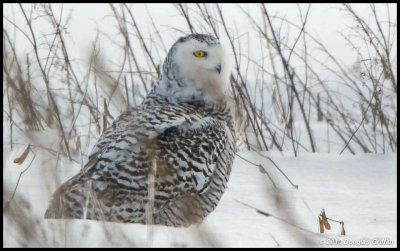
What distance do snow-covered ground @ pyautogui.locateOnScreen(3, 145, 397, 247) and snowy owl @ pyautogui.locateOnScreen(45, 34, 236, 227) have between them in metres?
0.18

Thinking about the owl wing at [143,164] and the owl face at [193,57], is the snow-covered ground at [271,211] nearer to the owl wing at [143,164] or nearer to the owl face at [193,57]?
the owl wing at [143,164]

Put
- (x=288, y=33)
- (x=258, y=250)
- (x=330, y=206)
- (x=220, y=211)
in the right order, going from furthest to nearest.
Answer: (x=288, y=33) < (x=330, y=206) < (x=220, y=211) < (x=258, y=250)

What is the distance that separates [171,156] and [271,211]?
0.66 metres

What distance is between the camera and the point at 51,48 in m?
4.90

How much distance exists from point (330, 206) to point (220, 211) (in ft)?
2.49

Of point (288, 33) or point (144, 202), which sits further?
point (288, 33)

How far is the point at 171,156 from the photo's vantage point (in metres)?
3.41

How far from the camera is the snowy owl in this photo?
324cm

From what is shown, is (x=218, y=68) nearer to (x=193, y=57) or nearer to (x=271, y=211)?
(x=193, y=57)

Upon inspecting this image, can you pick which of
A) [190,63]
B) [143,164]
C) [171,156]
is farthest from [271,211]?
[190,63]

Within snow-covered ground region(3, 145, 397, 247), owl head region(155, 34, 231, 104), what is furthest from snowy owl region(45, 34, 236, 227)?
snow-covered ground region(3, 145, 397, 247)

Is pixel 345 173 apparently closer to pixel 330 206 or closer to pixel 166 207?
pixel 330 206

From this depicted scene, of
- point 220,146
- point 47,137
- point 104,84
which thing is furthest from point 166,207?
point 104,84

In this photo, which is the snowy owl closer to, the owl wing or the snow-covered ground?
the owl wing
